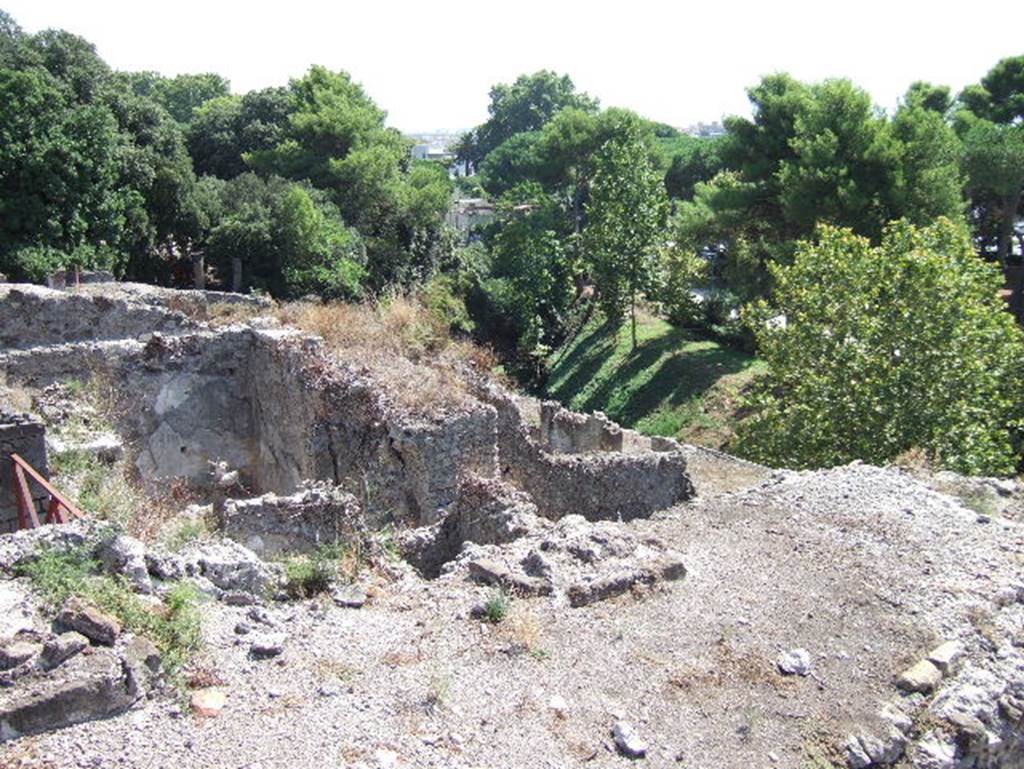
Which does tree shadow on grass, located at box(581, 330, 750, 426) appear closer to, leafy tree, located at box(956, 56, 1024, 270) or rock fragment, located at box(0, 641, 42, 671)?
leafy tree, located at box(956, 56, 1024, 270)

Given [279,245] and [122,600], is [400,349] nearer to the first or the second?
[122,600]

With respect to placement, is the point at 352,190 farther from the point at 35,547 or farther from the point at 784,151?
the point at 35,547

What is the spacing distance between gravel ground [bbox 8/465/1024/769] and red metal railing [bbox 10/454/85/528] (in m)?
2.19

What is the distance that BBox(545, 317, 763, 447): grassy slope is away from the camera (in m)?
24.7

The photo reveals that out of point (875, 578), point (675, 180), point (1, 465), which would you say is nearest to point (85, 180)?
point (1, 465)

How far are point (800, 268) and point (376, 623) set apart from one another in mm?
12026

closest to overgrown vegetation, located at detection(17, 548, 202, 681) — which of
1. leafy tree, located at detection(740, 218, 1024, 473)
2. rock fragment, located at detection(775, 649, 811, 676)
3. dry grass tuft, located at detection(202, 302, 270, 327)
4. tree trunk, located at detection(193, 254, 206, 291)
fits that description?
rock fragment, located at detection(775, 649, 811, 676)

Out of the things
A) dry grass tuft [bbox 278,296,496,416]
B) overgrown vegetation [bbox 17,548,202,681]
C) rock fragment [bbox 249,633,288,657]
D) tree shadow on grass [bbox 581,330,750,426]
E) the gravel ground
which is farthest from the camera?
tree shadow on grass [bbox 581,330,750,426]

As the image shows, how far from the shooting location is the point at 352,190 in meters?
29.8

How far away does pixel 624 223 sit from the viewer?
27.5m

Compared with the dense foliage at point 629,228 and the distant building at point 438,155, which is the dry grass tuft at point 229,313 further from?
the distant building at point 438,155

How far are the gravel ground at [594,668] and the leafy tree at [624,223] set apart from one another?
19.8 metres

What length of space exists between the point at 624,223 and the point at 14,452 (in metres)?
21.1

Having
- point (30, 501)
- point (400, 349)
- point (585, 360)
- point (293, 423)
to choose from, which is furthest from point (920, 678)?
point (585, 360)
